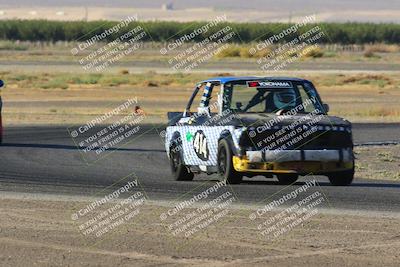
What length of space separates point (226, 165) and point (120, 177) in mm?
2784

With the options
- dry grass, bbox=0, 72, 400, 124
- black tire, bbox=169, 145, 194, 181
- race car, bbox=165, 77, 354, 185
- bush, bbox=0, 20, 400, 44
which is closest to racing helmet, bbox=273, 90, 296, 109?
race car, bbox=165, 77, 354, 185

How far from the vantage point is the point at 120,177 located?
19906 millimetres

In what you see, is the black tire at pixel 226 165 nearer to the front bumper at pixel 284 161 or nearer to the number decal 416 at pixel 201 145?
the front bumper at pixel 284 161

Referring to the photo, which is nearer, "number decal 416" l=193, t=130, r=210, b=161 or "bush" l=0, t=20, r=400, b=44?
"number decal 416" l=193, t=130, r=210, b=161

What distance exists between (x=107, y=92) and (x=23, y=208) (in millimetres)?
42434

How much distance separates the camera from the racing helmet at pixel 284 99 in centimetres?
1842

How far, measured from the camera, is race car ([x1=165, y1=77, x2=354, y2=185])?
680 inches

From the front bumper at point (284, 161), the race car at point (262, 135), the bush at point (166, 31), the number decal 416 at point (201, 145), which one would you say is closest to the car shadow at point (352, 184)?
the race car at point (262, 135)

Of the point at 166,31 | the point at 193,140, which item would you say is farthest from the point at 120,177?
the point at 166,31

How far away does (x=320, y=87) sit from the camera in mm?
61406

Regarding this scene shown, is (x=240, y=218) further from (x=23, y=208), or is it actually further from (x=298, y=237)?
(x=23, y=208)

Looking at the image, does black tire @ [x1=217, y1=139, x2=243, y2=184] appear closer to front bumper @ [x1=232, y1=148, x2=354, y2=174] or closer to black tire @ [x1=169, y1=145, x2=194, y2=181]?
front bumper @ [x1=232, y1=148, x2=354, y2=174]

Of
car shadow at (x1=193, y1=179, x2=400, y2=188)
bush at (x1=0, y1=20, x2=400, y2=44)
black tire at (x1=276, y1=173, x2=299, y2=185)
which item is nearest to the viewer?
car shadow at (x1=193, y1=179, x2=400, y2=188)

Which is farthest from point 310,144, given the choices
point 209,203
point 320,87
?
point 320,87
